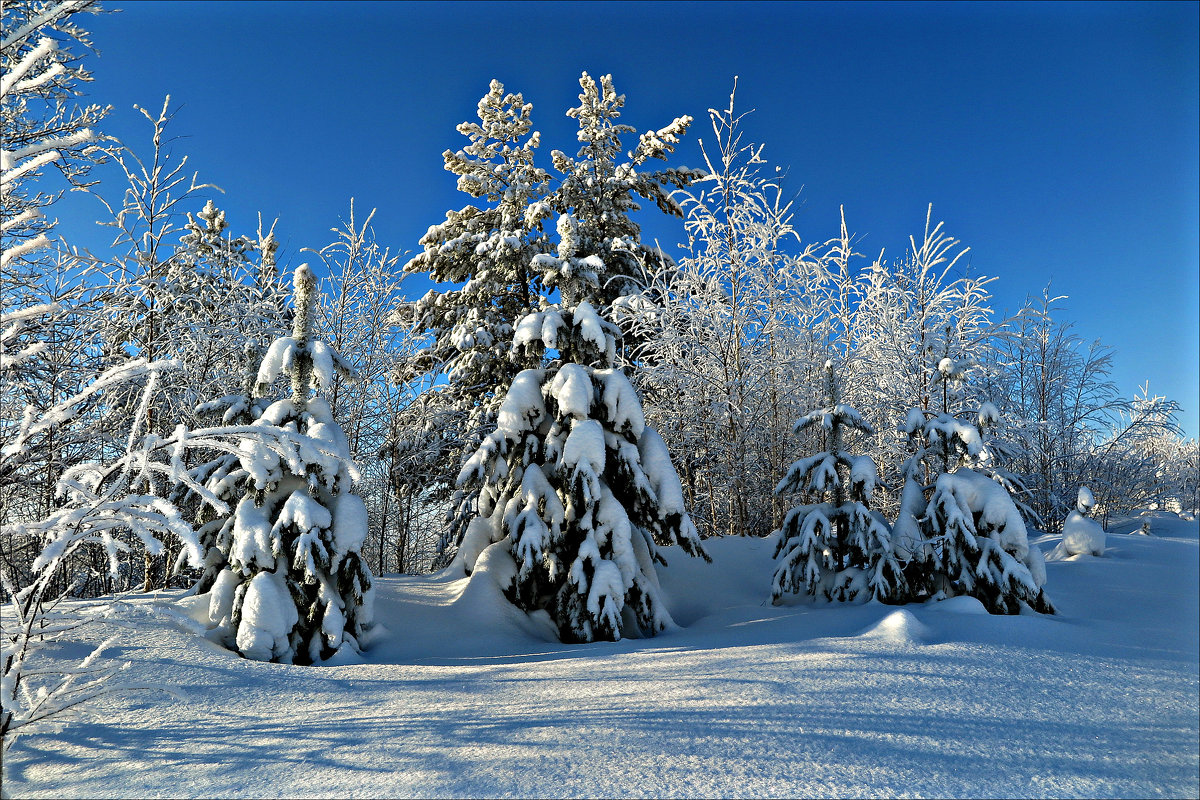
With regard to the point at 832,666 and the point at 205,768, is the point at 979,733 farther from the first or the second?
the point at 205,768

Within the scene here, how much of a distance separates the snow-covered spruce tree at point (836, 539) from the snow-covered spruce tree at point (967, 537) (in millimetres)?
322

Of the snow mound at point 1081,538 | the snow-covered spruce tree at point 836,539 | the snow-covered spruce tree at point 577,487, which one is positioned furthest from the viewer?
the snow mound at point 1081,538

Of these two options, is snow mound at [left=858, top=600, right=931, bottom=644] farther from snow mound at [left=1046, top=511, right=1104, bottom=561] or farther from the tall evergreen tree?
the tall evergreen tree

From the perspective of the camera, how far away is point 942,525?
6.81m

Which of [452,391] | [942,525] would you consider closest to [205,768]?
[942,525]

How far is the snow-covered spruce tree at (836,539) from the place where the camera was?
278 inches

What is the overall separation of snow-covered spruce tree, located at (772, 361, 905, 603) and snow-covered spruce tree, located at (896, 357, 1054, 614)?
0.32m

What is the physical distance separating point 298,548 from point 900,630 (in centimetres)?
494

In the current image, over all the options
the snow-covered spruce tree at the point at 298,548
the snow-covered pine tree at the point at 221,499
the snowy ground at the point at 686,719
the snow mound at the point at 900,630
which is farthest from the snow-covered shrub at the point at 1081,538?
the snow-covered pine tree at the point at 221,499

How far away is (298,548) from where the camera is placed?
5.44 m

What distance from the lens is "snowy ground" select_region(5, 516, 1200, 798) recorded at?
2842mm

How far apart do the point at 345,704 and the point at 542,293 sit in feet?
44.0

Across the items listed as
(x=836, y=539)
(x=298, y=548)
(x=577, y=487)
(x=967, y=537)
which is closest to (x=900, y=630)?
(x=967, y=537)

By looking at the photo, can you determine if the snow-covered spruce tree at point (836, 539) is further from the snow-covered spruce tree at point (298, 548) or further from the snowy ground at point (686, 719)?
the snow-covered spruce tree at point (298, 548)
